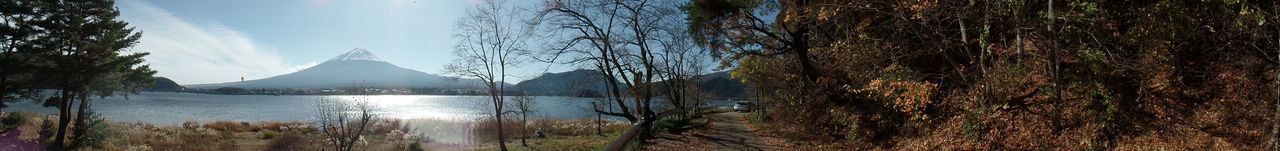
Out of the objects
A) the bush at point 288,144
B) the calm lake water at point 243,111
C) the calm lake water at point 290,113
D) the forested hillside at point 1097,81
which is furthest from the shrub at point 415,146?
the forested hillside at point 1097,81

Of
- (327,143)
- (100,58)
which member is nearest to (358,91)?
(327,143)

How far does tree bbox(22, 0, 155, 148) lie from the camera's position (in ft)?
68.2

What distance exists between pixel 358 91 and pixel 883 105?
1679 centimetres

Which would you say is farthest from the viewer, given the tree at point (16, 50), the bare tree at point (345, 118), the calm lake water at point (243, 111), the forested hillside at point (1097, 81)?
the calm lake water at point (243, 111)

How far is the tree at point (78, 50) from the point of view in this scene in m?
20.8

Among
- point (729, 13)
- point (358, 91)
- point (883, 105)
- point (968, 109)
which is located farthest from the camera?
point (358, 91)

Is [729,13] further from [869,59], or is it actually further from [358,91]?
[358,91]

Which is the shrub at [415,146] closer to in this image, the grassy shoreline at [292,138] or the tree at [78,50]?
the grassy shoreline at [292,138]

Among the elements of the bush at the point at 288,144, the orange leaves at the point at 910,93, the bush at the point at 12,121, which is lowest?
the bush at the point at 288,144

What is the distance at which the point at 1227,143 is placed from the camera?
598 cm

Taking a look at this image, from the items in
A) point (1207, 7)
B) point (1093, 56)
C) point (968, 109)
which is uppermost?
point (1207, 7)

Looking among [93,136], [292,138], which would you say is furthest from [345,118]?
[93,136]

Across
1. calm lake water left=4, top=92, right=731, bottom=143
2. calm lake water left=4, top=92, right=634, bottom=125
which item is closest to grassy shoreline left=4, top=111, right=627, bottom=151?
calm lake water left=4, top=92, right=731, bottom=143

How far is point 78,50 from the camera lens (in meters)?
21.6
